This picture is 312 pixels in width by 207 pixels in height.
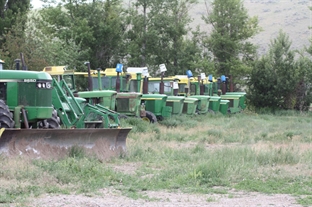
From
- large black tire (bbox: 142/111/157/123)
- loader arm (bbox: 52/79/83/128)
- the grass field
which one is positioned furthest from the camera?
large black tire (bbox: 142/111/157/123)

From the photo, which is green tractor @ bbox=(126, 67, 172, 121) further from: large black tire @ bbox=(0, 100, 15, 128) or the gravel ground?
the gravel ground

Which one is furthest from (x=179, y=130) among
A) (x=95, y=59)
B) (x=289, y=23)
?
(x=289, y=23)

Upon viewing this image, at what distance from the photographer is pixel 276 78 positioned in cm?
4131

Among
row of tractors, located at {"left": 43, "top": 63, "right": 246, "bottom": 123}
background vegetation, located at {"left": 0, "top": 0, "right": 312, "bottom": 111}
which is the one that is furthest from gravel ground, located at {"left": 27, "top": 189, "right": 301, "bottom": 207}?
background vegetation, located at {"left": 0, "top": 0, "right": 312, "bottom": 111}

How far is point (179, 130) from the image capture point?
2211 centimetres

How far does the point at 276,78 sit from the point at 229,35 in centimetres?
624

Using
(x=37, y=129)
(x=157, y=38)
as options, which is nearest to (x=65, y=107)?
(x=37, y=129)

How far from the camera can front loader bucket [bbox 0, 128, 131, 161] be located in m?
11.2

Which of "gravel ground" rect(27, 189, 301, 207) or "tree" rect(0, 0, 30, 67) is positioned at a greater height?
"tree" rect(0, 0, 30, 67)

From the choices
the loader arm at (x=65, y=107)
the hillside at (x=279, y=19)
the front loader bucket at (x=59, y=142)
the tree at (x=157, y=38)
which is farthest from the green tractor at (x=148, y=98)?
the hillside at (x=279, y=19)

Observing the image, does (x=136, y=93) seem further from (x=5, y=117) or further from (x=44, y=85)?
(x=5, y=117)

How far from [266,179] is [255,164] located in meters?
1.54

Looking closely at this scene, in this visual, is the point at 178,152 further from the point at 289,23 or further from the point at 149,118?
the point at 289,23

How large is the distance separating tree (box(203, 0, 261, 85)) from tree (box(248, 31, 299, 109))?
273 cm
